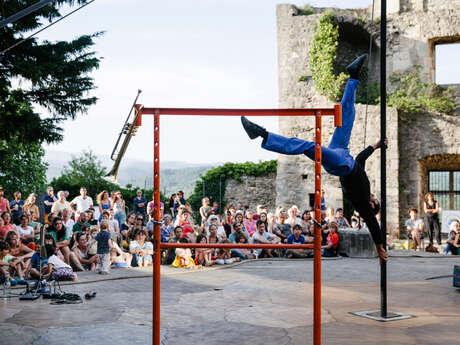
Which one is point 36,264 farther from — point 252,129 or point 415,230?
point 415,230

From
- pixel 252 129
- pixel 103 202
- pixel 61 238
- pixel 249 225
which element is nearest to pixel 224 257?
pixel 249 225

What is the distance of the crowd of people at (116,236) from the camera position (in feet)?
24.4

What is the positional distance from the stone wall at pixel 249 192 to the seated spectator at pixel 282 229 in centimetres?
896

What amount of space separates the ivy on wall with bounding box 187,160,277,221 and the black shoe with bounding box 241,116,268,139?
16.1 meters

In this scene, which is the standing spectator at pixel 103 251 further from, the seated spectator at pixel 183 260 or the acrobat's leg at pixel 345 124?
the acrobat's leg at pixel 345 124

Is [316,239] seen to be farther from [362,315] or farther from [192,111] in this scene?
[362,315]

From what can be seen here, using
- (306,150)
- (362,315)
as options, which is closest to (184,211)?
(362,315)

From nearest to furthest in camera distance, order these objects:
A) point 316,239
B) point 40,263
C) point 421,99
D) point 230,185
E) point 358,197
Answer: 1. point 316,239
2. point 358,197
3. point 40,263
4. point 421,99
5. point 230,185

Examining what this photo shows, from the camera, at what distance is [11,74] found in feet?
33.8

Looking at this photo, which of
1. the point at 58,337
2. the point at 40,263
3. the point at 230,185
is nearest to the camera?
the point at 58,337

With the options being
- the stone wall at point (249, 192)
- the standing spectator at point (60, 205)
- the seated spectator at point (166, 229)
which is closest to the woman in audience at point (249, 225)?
the seated spectator at point (166, 229)

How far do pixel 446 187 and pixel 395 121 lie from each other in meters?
3.47

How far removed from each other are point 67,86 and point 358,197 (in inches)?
317

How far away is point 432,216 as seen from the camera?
45.5 feet
